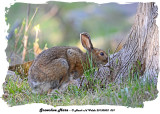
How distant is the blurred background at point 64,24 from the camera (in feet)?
19.0

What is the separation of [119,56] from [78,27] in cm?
128

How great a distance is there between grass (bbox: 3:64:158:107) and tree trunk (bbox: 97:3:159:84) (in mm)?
302

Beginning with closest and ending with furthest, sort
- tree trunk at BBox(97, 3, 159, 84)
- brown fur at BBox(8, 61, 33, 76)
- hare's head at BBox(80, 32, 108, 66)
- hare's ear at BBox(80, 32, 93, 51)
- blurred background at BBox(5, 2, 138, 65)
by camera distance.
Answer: tree trunk at BBox(97, 3, 159, 84)
blurred background at BBox(5, 2, 138, 65)
hare's ear at BBox(80, 32, 93, 51)
hare's head at BBox(80, 32, 108, 66)
brown fur at BBox(8, 61, 33, 76)

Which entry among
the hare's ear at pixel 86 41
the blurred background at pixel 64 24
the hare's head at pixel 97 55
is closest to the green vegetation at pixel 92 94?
the hare's head at pixel 97 55

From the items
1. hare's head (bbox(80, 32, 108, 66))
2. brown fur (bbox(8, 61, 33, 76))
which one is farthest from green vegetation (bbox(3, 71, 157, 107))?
hare's head (bbox(80, 32, 108, 66))

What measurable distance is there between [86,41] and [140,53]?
1.27 meters

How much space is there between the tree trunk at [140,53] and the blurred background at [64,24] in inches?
8.8

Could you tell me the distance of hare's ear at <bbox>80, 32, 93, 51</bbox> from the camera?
6270 mm

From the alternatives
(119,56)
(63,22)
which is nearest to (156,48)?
(119,56)

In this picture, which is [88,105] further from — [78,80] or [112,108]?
[78,80]

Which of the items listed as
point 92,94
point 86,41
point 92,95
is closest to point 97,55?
point 86,41

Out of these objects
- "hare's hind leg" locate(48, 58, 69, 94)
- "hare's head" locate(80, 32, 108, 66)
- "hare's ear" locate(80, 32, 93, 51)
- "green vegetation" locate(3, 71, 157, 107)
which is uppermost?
"hare's ear" locate(80, 32, 93, 51)

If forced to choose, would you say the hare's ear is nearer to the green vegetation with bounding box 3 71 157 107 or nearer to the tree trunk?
the tree trunk

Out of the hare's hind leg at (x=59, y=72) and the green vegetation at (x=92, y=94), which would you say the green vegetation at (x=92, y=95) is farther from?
the hare's hind leg at (x=59, y=72)
